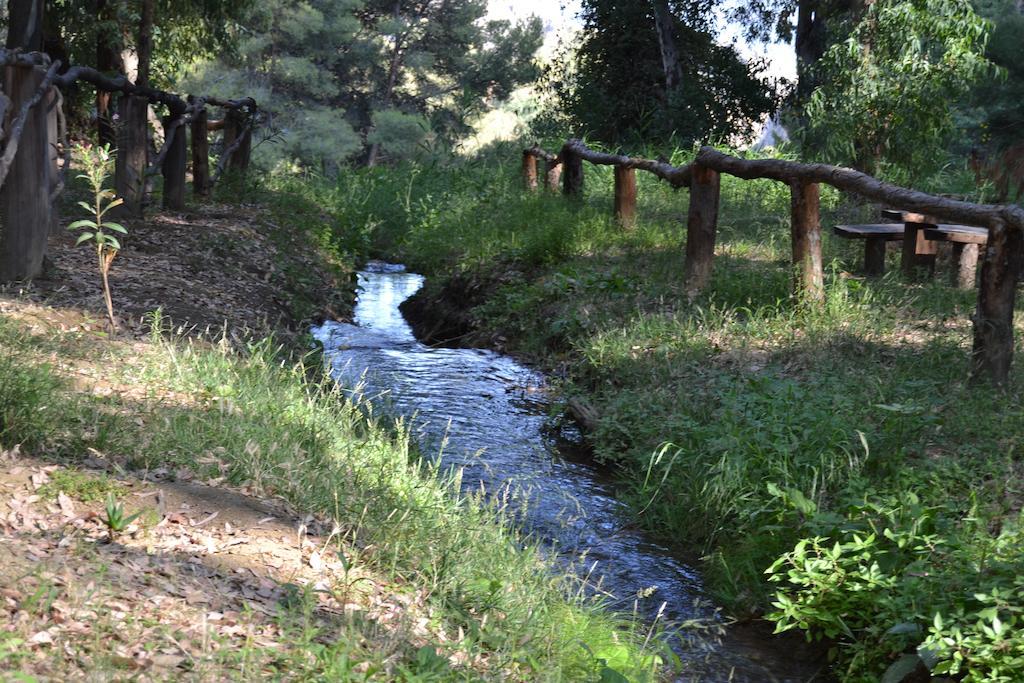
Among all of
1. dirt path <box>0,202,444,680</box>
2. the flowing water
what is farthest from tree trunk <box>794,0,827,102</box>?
dirt path <box>0,202,444,680</box>

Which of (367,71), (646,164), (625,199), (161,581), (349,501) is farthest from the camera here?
(367,71)

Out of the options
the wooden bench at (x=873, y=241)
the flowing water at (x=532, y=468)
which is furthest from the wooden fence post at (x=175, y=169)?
the wooden bench at (x=873, y=241)

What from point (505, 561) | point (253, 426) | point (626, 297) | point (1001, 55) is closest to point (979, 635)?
point (505, 561)

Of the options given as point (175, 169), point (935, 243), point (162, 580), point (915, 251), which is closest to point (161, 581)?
point (162, 580)

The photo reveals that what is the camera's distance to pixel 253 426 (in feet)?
16.7

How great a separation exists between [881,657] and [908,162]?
35.5 feet

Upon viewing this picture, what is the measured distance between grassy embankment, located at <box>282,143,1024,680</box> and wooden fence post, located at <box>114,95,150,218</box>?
11.6 feet

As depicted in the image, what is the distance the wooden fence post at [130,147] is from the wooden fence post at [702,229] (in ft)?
19.4

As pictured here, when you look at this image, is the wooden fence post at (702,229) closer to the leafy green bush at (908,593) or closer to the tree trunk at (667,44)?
the leafy green bush at (908,593)

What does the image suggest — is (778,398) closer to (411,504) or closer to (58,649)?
(411,504)

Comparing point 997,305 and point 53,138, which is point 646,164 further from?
point 53,138

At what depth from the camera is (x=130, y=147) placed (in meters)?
10.9

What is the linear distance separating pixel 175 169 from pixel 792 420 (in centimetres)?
888

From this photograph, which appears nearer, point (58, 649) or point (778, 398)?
point (58, 649)
